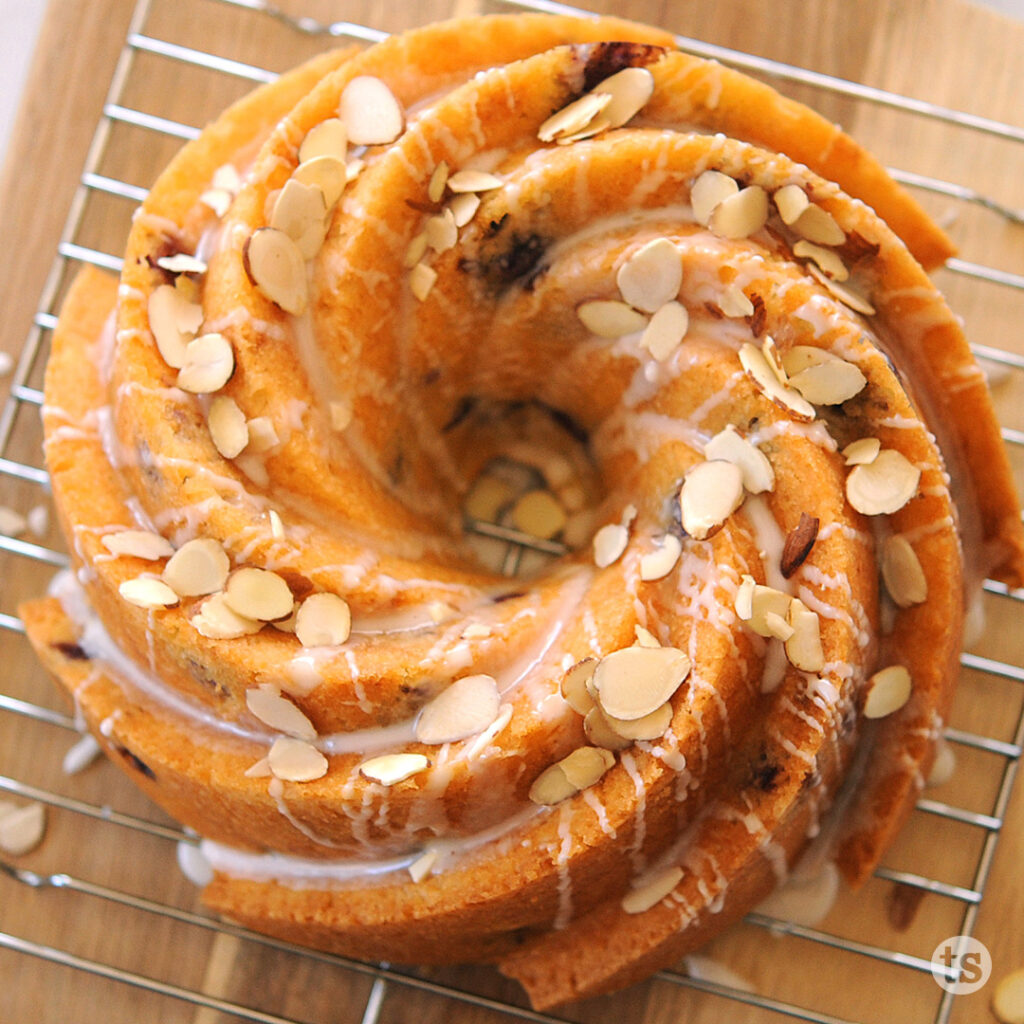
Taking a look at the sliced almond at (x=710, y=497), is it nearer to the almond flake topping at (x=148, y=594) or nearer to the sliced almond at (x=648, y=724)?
the sliced almond at (x=648, y=724)

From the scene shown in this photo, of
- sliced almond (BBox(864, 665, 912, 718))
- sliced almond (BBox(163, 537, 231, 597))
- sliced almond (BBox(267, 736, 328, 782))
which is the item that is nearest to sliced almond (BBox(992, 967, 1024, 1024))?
sliced almond (BBox(864, 665, 912, 718))

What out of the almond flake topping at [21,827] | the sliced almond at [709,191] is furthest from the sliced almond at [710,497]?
the almond flake topping at [21,827]

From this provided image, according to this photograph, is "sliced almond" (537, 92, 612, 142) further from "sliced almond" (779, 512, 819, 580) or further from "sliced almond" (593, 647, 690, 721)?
"sliced almond" (593, 647, 690, 721)

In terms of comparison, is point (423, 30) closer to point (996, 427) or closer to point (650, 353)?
point (650, 353)

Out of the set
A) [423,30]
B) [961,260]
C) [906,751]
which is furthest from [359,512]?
[961,260]

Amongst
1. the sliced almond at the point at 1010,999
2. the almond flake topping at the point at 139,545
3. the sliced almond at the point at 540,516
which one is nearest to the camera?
the almond flake topping at the point at 139,545
